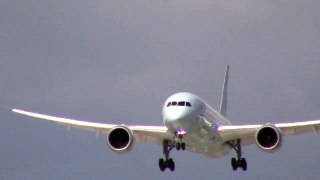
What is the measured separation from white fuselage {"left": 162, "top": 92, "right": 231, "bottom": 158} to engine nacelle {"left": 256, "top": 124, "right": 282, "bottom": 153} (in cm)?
274

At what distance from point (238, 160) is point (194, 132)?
7.53 meters

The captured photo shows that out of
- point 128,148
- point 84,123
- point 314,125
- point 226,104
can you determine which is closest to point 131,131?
point 128,148

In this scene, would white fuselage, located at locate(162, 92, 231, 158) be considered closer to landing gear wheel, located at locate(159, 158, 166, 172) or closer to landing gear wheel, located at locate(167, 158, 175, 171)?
landing gear wheel, located at locate(167, 158, 175, 171)

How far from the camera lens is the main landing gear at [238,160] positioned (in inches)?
2645

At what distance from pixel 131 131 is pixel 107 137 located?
156 centimetres

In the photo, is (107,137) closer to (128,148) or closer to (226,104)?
(128,148)

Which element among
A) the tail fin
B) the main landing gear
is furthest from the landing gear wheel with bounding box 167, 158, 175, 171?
the tail fin

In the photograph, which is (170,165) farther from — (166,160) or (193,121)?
(193,121)

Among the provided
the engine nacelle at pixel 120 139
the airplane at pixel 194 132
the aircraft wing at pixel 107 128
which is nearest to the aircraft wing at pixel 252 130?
the airplane at pixel 194 132

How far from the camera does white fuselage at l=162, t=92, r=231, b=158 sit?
60.5 m

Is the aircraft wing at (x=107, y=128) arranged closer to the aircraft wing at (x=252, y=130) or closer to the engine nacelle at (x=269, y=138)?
the aircraft wing at (x=252, y=130)

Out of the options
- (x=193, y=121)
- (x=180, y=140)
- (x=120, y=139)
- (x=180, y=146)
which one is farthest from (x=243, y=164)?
(x=120, y=139)

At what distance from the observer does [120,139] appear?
63781 millimetres

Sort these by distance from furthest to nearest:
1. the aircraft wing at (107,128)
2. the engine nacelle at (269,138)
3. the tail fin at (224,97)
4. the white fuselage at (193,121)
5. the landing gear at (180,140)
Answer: the tail fin at (224,97), the aircraft wing at (107,128), the engine nacelle at (269,138), the landing gear at (180,140), the white fuselage at (193,121)
